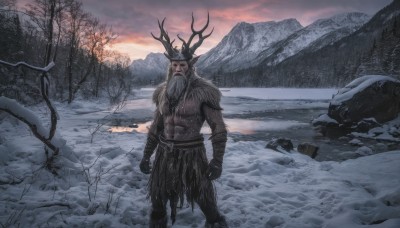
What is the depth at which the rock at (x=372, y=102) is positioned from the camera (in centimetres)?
1337

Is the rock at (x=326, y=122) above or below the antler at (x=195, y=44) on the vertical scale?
below

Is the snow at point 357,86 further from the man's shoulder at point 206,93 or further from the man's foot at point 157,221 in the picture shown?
the man's foot at point 157,221

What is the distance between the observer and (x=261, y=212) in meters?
3.83

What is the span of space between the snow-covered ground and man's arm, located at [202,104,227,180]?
107 cm

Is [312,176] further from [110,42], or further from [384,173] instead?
[110,42]

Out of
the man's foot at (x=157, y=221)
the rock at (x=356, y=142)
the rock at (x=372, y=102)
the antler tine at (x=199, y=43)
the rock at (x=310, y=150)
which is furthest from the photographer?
the rock at (x=372, y=102)

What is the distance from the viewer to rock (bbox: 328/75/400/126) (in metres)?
13.4

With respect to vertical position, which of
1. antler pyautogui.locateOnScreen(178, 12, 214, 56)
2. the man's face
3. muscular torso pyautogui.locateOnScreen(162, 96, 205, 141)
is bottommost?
muscular torso pyautogui.locateOnScreen(162, 96, 205, 141)

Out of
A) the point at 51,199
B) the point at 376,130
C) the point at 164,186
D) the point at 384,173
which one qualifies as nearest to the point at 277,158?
the point at 384,173

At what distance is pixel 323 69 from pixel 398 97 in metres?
101

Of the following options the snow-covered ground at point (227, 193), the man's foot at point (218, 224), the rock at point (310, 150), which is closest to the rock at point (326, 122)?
the rock at point (310, 150)

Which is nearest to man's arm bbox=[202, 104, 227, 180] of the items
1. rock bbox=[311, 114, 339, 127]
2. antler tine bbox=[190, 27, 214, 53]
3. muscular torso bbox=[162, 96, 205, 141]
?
muscular torso bbox=[162, 96, 205, 141]

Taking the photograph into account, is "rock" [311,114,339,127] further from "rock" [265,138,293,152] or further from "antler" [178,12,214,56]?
"antler" [178,12,214,56]

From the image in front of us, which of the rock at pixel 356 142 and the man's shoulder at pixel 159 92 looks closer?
the man's shoulder at pixel 159 92
